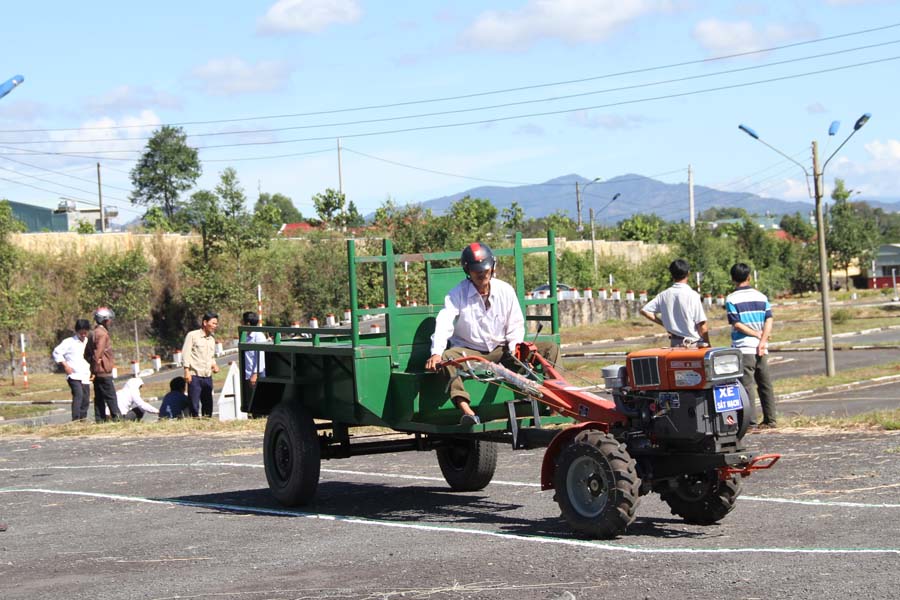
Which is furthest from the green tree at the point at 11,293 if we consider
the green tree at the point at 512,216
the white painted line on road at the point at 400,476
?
the green tree at the point at 512,216

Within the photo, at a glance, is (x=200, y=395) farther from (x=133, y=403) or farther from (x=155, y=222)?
(x=155, y=222)

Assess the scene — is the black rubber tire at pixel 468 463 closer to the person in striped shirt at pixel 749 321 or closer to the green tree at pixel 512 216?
the person in striped shirt at pixel 749 321

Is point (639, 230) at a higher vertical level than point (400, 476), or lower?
higher

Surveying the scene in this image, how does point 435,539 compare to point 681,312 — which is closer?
point 435,539

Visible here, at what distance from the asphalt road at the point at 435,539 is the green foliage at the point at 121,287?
32.7 metres

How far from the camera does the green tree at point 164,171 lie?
106m

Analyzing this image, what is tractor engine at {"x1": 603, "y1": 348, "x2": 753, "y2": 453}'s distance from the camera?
26.1ft

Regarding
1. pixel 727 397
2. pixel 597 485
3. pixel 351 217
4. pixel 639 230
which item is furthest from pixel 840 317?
pixel 639 230

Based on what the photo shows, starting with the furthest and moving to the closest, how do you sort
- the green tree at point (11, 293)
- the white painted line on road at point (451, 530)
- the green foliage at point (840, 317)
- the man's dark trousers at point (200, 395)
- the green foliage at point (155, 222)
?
the green foliage at point (155, 222) < the green foliage at point (840, 317) < the green tree at point (11, 293) < the man's dark trousers at point (200, 395) < the white painted line on road at point (451, 530)

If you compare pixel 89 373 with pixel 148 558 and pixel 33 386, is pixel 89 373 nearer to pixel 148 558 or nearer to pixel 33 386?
pixel 148 558

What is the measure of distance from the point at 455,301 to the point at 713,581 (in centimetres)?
377

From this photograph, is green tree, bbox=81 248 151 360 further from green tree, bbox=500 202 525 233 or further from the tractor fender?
the tractor fender

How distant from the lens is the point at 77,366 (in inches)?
817

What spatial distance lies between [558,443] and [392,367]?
6.53 feet
